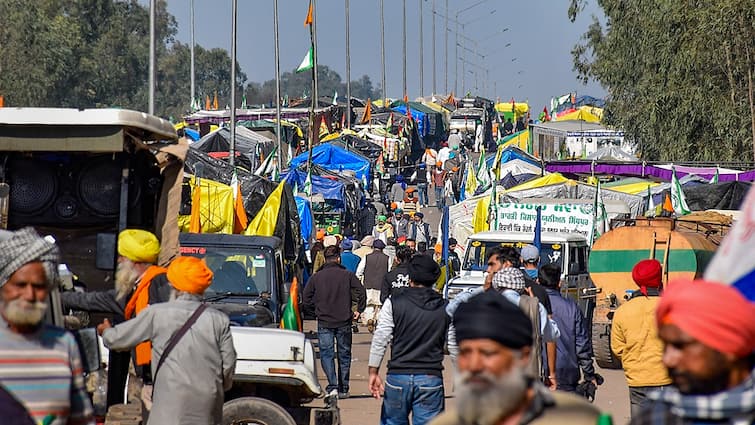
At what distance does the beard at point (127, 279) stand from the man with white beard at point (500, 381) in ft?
14.8

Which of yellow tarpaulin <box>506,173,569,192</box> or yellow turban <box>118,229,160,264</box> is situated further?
yellow tarpaulin <box>506,173,569,192</box>

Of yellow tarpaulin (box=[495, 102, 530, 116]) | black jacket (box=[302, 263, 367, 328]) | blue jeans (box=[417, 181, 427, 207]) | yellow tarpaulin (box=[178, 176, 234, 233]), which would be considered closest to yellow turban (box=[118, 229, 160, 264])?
black jacket (box=[302, 263, 367, 328])

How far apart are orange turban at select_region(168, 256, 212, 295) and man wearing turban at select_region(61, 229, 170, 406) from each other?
395mm

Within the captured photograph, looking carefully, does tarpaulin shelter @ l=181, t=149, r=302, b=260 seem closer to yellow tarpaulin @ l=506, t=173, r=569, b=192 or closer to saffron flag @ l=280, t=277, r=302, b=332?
saffron flag @ l=280, t=277, r=302, b=332

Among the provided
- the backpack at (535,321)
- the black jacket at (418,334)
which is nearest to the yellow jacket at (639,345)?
the backpack at (535,321)

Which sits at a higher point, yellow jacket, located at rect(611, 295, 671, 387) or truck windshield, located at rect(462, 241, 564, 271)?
truck windshield, located at rect(462, 241, 564, 271)

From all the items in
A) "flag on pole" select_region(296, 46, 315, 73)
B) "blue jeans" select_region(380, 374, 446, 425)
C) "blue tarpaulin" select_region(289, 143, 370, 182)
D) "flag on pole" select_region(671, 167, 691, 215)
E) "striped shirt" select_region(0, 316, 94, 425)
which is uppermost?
"flag on pole" select_region(296, 46, 315, 73)

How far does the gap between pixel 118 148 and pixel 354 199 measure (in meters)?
28.9

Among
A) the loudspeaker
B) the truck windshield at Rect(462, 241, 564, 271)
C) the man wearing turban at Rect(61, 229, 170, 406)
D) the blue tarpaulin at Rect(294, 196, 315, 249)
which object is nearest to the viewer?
the man wearing turban at Rect(61, 229, 170, 406)

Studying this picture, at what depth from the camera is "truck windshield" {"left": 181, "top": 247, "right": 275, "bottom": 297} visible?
12.7 metres

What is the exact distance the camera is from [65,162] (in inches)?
443

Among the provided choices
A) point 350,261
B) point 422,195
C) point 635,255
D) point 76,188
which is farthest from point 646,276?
point 422,195

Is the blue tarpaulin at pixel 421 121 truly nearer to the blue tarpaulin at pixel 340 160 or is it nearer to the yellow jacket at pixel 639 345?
the blue tarpaulin at pixel 340 160

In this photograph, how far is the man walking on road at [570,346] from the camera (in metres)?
10.9
